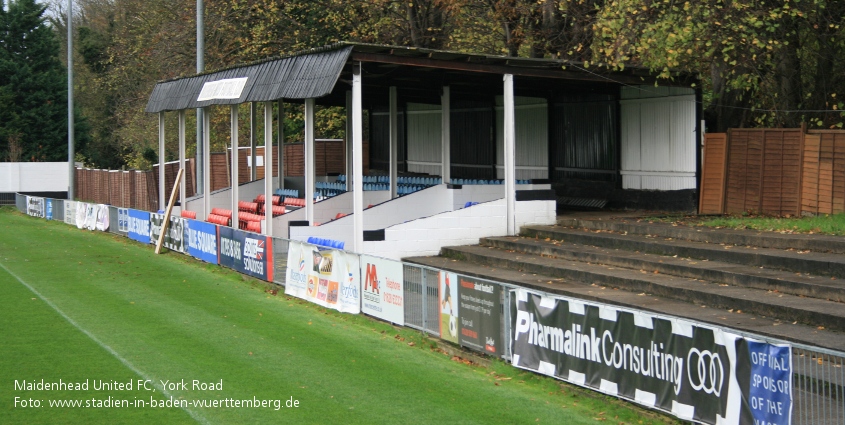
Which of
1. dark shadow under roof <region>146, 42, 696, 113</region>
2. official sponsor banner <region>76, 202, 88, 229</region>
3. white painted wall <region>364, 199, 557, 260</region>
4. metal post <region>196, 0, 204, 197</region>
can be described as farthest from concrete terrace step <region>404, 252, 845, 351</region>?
official sponsor banner <region>76, 202, 88, 229</region>

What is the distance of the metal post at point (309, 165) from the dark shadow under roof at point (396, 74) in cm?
126

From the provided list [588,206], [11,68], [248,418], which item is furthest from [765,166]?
[11,68]

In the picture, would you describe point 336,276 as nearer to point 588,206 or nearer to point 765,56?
point 588,206

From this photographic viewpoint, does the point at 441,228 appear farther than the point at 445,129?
No

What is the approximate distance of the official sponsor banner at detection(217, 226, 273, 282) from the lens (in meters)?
20.9

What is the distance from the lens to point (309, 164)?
23562mm

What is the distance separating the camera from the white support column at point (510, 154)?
2214cm

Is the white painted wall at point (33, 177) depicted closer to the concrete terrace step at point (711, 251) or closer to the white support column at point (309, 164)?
the white support column at point (309, 164)

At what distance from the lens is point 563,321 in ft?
37.8

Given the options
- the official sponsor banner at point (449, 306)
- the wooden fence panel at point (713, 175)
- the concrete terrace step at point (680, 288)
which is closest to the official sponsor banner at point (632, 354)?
the official sponsor banner at point (449, 306)

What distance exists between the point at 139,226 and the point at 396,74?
36.4ft

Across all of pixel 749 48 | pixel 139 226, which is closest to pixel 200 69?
pixel 139 226

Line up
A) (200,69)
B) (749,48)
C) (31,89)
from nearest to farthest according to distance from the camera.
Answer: (749,48), (200,69), (31,89)

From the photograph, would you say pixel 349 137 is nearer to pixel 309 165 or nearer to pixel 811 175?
pixel 309 165
